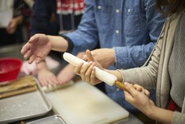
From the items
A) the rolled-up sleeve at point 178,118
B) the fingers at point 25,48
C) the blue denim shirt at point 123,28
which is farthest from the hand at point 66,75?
the rolled-up sleeve at point 178,118

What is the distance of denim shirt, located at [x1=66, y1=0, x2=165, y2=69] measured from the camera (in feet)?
2.89

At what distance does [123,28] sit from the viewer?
0.97m

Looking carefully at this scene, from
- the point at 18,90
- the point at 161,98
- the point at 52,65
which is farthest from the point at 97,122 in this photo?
the point at 52,65

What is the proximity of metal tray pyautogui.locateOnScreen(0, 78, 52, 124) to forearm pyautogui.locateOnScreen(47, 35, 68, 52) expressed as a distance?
0.20 metres

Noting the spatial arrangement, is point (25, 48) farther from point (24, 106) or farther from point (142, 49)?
point (142, 49)

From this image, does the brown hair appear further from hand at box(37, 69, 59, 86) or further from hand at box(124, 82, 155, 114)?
hand at box(37, 69, 59, 86)

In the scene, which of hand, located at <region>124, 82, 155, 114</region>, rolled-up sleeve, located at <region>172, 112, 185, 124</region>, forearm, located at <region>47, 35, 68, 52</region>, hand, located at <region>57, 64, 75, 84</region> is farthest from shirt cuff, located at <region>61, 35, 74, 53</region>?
rolled-up sleeve, located at <region>172, 112, 185, 124</region>

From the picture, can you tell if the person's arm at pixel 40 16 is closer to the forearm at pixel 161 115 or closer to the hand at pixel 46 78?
the hand at pixel 46 78

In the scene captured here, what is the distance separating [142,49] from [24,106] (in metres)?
0.53

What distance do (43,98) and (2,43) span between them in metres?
1.18

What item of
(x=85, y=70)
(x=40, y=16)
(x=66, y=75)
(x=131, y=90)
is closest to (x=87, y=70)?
(x=85, y=70)

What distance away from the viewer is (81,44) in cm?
109

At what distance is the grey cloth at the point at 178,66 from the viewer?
0.73 metres

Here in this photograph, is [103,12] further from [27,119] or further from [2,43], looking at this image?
[2,43]
